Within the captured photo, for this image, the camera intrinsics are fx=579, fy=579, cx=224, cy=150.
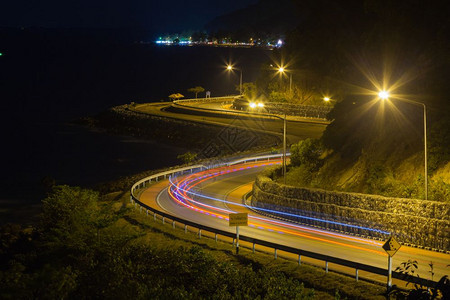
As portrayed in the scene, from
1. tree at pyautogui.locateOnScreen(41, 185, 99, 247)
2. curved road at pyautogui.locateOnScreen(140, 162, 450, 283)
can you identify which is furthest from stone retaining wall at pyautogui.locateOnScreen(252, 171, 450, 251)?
tree at pyautogui.locateOnScreen(41, 185, 99, 247)

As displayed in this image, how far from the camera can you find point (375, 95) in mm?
40625

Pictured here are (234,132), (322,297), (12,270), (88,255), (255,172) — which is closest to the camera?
(12,270)

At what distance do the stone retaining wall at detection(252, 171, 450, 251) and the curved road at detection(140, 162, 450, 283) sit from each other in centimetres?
56

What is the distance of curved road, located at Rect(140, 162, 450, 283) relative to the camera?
75.9 feet

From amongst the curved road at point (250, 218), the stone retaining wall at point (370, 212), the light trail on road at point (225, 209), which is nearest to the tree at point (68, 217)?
the curved road at point (250, 218)

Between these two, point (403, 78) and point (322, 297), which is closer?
point (322, 297)

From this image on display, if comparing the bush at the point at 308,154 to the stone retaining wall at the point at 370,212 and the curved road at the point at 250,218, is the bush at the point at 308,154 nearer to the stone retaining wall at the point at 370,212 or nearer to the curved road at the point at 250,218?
the curved road at the point at 250,218

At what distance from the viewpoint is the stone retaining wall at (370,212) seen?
78.5ft

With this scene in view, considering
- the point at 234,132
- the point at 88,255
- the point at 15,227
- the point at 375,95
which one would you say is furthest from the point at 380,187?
the point at 234,132

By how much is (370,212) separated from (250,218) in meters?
7.58

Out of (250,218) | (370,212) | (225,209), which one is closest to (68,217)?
(250,218)

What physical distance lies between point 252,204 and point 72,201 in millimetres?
12284

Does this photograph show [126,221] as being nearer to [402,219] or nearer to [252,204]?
[252,204]

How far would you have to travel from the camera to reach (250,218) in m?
31.9
